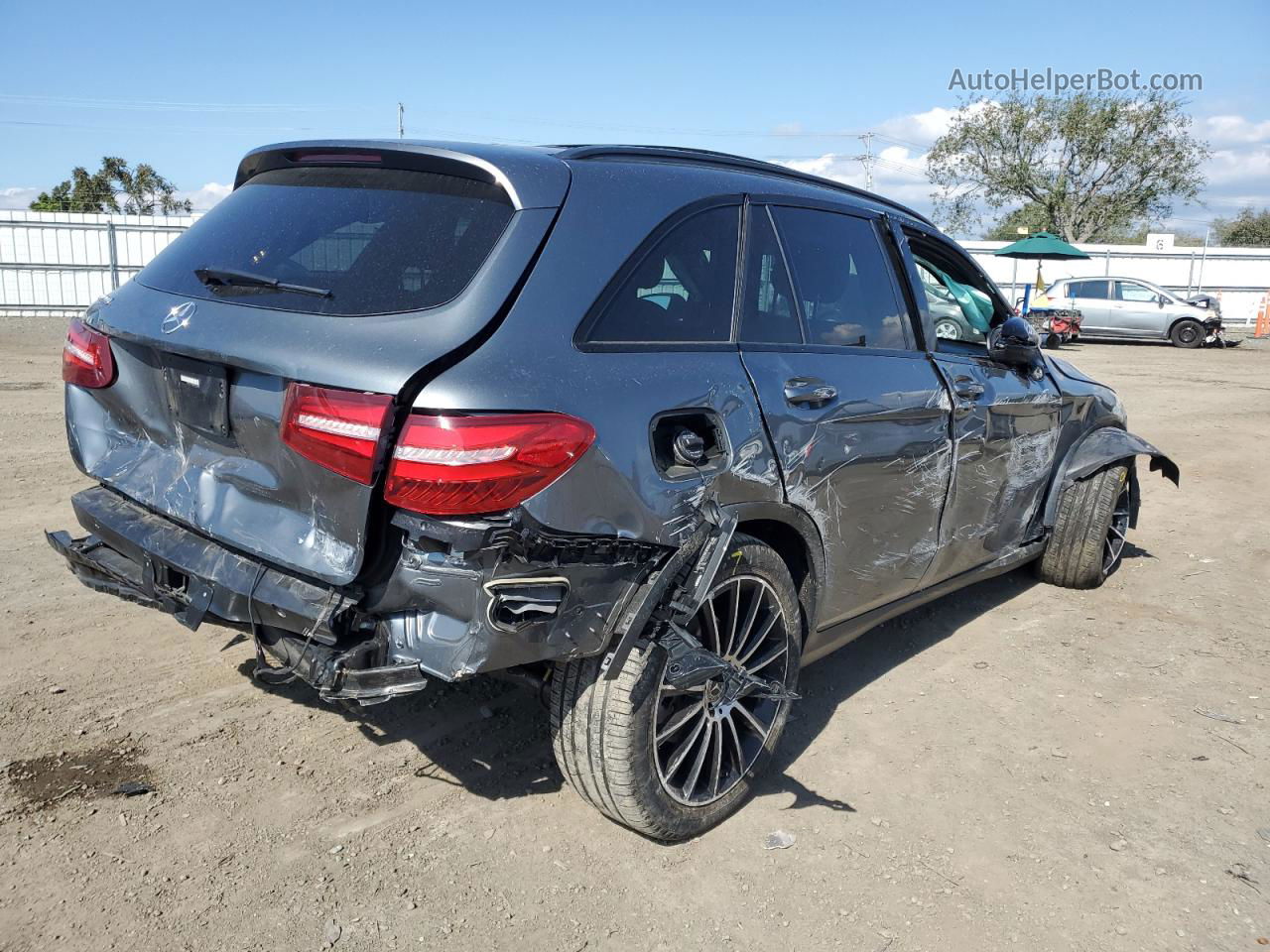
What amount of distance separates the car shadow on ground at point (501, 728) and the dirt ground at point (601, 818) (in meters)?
0.01

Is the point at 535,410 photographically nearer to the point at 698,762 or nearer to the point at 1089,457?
the point at 698,762

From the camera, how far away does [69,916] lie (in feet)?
7.96

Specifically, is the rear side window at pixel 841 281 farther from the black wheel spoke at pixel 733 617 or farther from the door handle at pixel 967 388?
the black wheel spoke at pixel 733 617

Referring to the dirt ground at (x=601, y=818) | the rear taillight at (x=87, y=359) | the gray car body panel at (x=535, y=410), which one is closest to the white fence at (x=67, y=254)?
the dirt ground at (x=601, y=818)

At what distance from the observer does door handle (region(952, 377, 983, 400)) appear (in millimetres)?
3807

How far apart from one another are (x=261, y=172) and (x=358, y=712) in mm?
1813

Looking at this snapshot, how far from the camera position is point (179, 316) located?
274 centimetres

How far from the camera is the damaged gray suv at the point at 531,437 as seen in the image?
2.29 metres

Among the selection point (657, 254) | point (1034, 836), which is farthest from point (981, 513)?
point (657, 254)

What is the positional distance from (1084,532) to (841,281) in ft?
7.93

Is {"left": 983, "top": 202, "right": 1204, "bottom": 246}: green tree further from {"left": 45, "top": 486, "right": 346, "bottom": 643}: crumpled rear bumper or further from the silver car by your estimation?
{"left": 45, "top": 486, "right": 346, "bottom": 643}: crumpled rear bumper

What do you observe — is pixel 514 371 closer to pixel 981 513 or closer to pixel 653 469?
pixel 653 469

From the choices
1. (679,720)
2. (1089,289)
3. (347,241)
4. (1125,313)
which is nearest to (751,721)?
(679,720)

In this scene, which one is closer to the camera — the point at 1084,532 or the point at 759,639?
the point at 759,639
